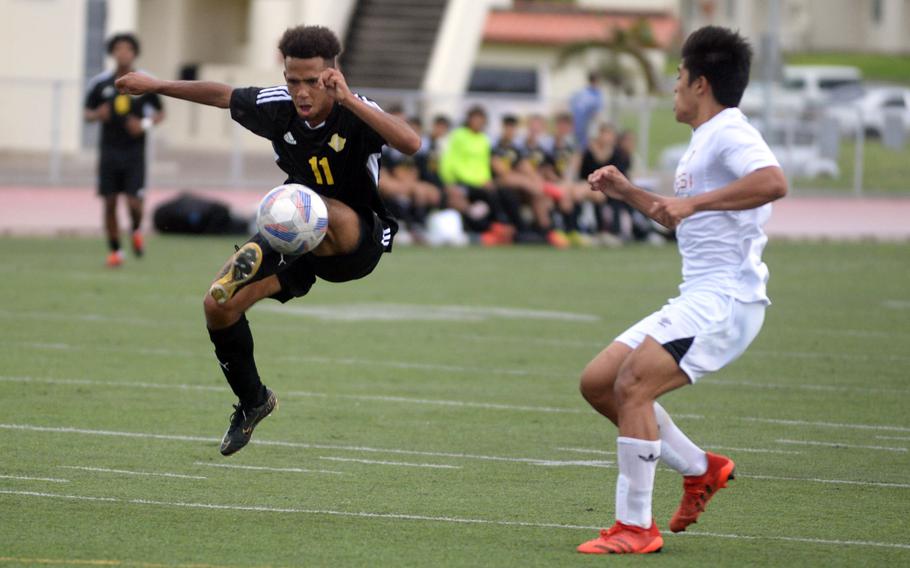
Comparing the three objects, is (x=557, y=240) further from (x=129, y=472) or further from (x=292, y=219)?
(x=292, y=219)

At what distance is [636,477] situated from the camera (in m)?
6.64

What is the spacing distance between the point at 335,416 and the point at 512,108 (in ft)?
80.9

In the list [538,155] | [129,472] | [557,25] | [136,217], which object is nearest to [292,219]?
[129,472]

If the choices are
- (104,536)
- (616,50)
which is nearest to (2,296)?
(104,536)

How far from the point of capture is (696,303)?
670 centimetres

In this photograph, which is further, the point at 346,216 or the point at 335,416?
the point at 335,416

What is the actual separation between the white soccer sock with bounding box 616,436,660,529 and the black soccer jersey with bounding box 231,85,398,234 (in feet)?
7.33

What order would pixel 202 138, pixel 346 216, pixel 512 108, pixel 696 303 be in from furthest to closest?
pixel 512 108, pixel 202 138, pixel 346 216, pixel 696 303

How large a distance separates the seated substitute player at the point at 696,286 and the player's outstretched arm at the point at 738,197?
0.04 ft

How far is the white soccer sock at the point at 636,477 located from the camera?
6.64 meters

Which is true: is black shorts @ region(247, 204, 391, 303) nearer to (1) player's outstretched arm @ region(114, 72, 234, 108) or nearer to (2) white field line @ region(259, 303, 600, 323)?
(1) player's outstretched arm @ region(114, 72, 234, 108)

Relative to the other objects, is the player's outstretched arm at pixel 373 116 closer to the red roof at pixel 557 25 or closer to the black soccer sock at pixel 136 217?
the black soccer sock at pixel 136 217

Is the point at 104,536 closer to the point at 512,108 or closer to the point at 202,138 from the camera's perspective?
the point at 202,138

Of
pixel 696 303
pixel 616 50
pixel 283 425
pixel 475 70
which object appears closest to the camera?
pixel 696 303
